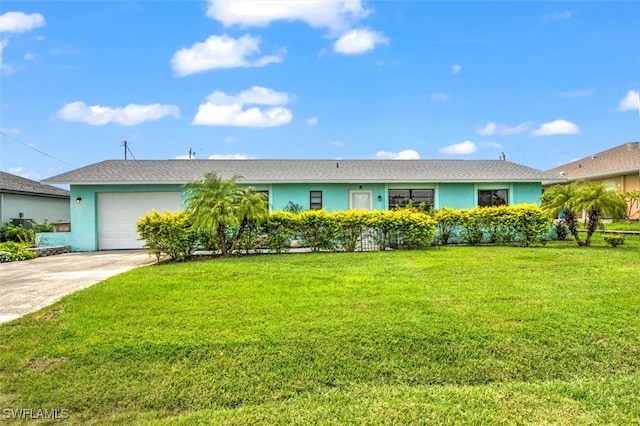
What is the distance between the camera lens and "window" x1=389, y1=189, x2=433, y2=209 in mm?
15297

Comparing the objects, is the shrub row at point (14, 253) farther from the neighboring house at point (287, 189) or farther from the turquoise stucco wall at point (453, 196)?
the turquoise stucco wall at point (453, 196)

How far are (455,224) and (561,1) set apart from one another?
673 cm

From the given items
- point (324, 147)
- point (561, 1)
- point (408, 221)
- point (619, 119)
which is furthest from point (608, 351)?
point (619, 119)

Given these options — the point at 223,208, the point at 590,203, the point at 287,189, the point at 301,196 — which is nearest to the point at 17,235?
the point at 223,208

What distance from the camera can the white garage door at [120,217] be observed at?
14.4m

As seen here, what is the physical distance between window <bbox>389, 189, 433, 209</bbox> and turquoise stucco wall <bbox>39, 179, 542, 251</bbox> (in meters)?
0.17

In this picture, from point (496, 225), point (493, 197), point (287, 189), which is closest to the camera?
point (496, 225)

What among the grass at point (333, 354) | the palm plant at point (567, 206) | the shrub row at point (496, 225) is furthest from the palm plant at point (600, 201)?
the grass at point (333, 354)

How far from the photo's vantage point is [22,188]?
1808 centimetres

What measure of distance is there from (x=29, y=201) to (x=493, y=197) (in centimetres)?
2085

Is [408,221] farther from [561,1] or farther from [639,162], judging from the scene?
[639,162]

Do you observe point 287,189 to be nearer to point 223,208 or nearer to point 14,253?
point 223,208

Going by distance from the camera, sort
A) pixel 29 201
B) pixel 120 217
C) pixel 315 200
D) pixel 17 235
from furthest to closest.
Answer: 1. pixel 29 201
2. pixel 315 200
3. pixel 120 217
4. pixel 17 235

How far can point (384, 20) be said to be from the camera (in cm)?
1161
